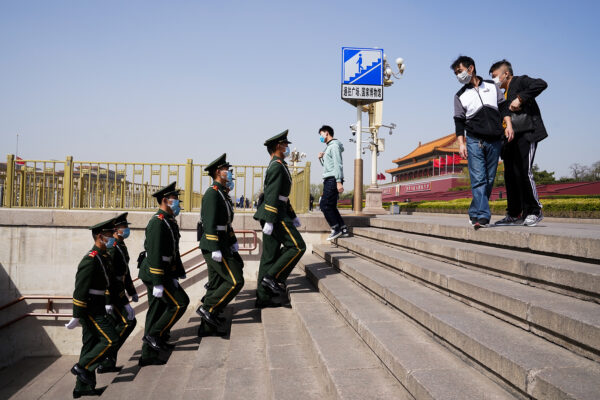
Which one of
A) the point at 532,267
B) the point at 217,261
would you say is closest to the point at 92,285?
the point at 217,261

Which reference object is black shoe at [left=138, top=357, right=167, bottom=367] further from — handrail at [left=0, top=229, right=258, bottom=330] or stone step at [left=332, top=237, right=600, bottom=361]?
stone step at [left=332, top=237, right=600, bottom=361]

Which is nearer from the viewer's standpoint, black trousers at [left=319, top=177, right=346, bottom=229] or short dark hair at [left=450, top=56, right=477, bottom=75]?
short dark hair at [left=450, top=56, right=477, bottom=75]

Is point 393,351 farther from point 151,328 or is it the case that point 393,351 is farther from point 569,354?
point 151,328

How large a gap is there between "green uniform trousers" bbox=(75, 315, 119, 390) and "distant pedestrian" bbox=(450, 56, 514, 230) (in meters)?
4.50

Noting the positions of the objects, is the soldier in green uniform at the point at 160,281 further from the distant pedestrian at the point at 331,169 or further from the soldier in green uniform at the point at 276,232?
the distant pedestrian at the point at 331,169

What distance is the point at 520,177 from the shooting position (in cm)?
476

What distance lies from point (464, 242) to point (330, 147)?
3.10 m

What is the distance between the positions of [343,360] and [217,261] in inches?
92.3

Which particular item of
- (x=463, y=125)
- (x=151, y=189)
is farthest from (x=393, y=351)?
(x=151, y=189)

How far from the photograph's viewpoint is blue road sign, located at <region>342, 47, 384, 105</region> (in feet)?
34.0

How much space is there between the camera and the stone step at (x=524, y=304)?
7.08 feet

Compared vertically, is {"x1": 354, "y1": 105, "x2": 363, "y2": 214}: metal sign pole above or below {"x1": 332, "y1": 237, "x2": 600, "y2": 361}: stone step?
above

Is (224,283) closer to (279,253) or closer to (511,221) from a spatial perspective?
(279,253)

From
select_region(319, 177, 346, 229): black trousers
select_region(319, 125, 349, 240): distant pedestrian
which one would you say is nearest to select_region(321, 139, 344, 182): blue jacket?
select_region(319, 125, 349, 240): distant pedestrian
